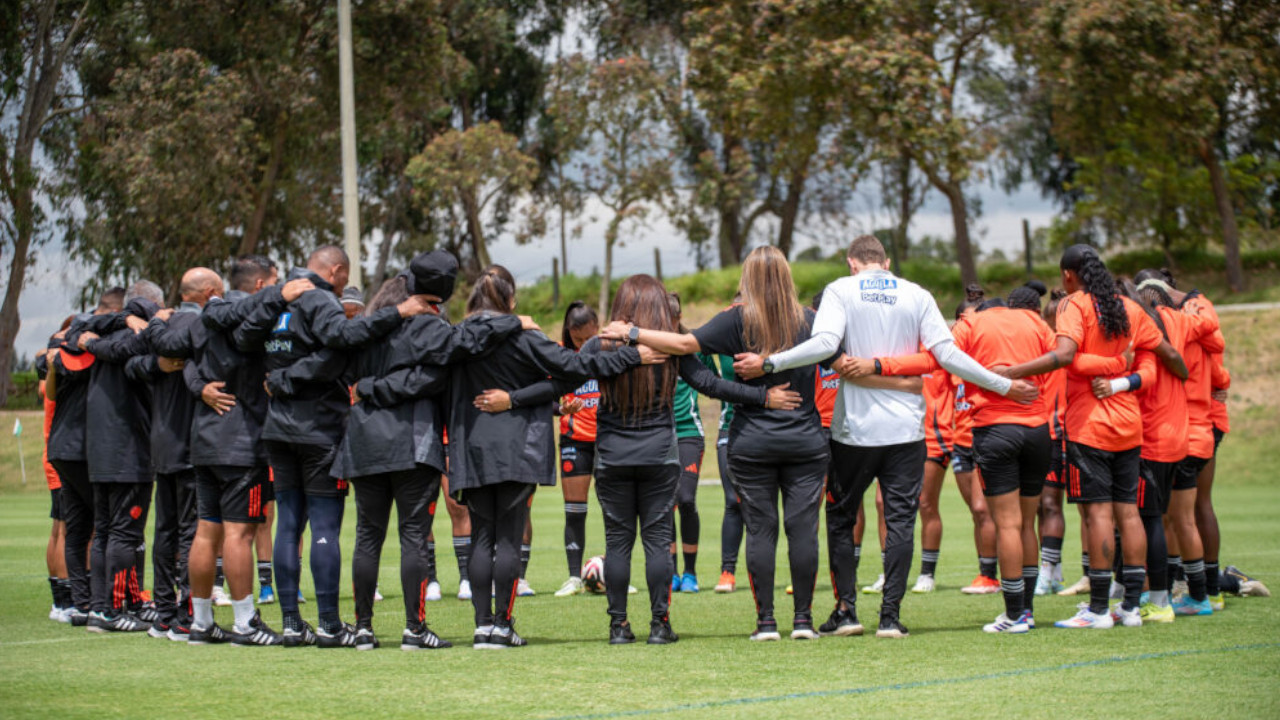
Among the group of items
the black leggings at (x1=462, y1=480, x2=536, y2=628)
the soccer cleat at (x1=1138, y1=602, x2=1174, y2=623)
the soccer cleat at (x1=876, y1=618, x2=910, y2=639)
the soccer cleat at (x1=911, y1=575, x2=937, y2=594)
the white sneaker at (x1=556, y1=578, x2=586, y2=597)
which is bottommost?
the soccer cleat at (x1=911, y1=575, x2=937, y2=594)

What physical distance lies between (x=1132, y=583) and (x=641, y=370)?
10.9 feet

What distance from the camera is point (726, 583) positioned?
10.2m

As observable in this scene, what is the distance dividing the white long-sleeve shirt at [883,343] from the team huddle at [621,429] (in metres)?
0.01

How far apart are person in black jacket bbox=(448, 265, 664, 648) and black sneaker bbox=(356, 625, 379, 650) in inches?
23.1

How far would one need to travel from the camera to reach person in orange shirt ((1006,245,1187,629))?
305 inches

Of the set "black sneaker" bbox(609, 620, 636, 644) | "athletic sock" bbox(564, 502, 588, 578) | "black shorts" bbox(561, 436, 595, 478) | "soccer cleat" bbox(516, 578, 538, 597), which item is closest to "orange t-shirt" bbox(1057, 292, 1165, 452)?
"black sneaker" bbox(609, 620, 636, 644)

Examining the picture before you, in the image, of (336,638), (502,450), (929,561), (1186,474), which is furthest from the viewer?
(929,561)

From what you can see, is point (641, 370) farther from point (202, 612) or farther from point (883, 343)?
point (202, 612)

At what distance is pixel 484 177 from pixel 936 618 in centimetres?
2963

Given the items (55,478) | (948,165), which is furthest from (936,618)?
(948,165)

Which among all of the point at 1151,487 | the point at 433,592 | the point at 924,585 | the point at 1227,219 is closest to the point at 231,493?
the point at 433,592

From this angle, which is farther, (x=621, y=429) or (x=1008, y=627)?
(x=1008, y=627)

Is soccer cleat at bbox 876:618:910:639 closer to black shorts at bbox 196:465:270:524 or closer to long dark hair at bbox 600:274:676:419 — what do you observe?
long dark hair at bbox 600:274:676:419

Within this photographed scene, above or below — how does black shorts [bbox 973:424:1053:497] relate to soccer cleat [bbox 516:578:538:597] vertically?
above
